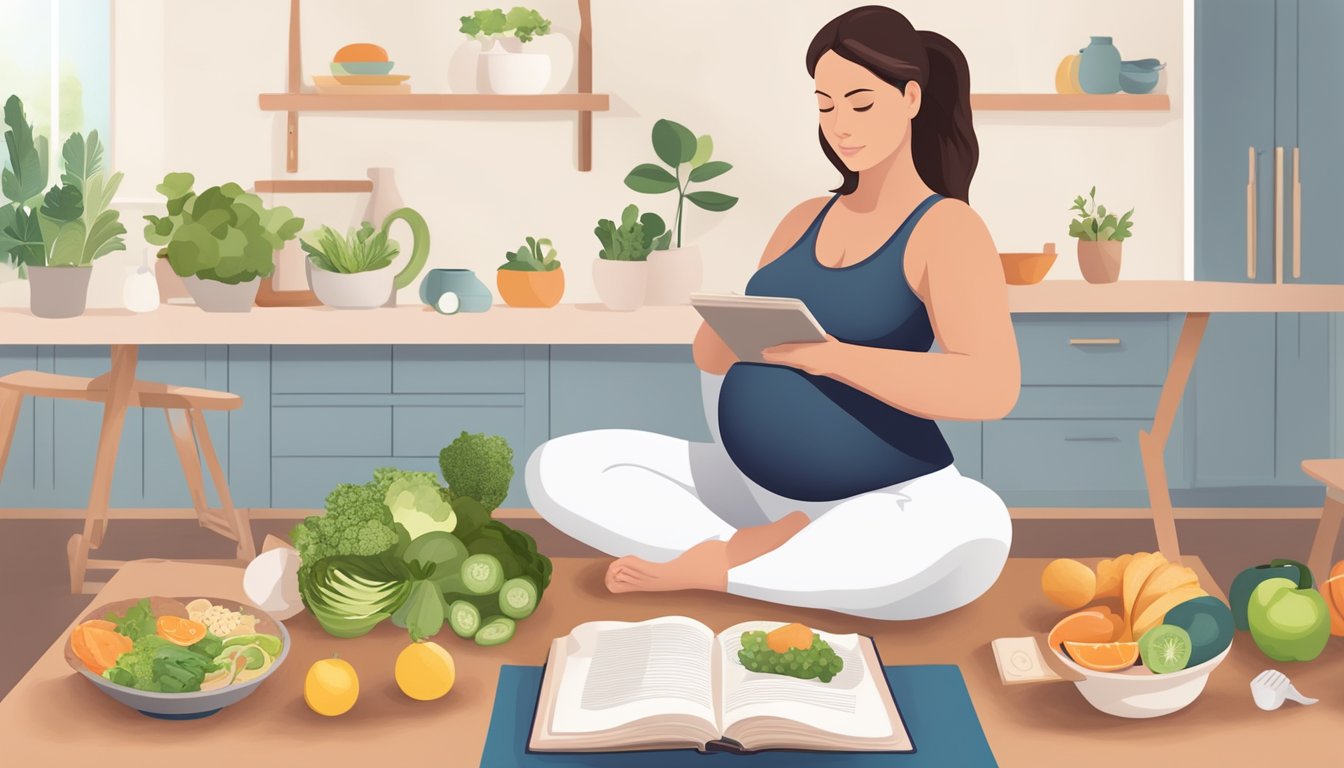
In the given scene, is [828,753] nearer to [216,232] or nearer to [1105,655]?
[1105,655]

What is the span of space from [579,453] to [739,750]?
0.96 meters

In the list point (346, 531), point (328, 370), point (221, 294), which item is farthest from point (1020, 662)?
point (328, 370)

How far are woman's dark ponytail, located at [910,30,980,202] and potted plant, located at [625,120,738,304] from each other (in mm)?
1455

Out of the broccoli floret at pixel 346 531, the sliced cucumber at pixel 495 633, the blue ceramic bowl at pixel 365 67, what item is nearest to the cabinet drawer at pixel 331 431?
the blue ceramic bowl at pixel 365 67

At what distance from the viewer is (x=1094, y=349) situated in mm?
4262

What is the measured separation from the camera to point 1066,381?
4273mm

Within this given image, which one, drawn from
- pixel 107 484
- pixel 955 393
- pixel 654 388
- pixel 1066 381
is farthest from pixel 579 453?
pixel 1066 381

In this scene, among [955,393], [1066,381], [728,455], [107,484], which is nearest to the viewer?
[955,393]

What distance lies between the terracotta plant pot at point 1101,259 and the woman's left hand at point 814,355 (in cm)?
227

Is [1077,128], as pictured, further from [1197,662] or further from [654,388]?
[1197,662]

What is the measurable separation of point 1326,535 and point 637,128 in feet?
8.48

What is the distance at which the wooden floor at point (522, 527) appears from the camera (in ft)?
11.8

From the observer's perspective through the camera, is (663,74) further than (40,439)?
Yes

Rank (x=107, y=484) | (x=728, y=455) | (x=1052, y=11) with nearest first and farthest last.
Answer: (x=728, y=455)
(x=107, y=484)
(x=1052, y=11)
